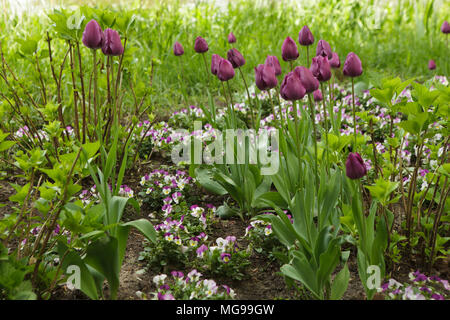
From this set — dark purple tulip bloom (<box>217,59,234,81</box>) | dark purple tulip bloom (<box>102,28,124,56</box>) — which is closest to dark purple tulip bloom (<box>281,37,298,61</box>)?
dark purple tulip bloom (<box>217,59,234,81</box>)

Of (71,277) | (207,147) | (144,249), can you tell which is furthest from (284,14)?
(71,277)

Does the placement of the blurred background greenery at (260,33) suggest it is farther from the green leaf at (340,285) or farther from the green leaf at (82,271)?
the green leaf at (340,285)

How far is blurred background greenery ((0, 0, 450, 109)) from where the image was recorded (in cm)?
424

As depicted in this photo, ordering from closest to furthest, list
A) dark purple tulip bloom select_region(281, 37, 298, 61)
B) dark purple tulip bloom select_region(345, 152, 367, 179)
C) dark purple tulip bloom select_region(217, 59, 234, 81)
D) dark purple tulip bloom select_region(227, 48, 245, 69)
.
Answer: dark purple tulip bloom select_region(345, 152, 367, 179) → dark purple tulip bloom select_region(281, 37, 298, 61) → dark purple tulip bloom select_region(217, 59, 234, 81) → dark purple tulip bloom select_region(227, 48, 245, 69)

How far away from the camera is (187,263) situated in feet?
6.42

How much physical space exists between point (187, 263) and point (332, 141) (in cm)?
74

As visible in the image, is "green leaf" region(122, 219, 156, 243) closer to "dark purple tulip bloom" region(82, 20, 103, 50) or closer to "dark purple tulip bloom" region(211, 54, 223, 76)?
"dark purple tulip bloom" region(82, 20, 103, 50)

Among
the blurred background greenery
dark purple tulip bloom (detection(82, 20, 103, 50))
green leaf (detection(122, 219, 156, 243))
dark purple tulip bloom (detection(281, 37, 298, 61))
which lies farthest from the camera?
the blurred background greenery

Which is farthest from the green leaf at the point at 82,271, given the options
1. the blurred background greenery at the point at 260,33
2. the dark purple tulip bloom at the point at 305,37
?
the blurred background greenery at the point at 260,33

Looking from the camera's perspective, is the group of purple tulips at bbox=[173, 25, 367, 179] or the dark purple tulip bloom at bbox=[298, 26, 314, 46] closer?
the group of purple tulips at bbox=[173, 25, 367, 179]

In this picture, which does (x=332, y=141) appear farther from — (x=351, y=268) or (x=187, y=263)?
(x=187, y=263)

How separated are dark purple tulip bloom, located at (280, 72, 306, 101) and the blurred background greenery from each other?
215cm

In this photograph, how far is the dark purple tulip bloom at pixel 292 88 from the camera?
5.17ft

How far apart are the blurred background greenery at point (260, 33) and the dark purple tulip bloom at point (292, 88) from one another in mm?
2154
